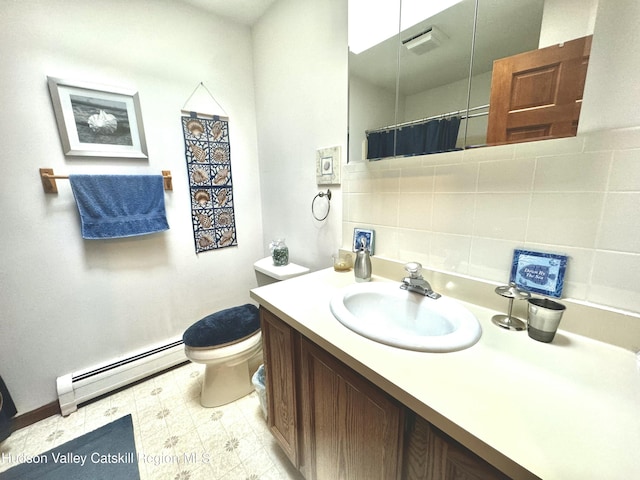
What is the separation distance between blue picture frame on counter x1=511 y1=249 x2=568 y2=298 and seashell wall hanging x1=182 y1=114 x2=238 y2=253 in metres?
1.70

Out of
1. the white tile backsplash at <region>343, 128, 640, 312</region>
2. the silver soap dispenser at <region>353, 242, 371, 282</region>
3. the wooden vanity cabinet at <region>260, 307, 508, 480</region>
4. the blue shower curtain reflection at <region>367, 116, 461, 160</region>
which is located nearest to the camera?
the wooden vanity cabinet at <region>260, 307, 508, 480</region>

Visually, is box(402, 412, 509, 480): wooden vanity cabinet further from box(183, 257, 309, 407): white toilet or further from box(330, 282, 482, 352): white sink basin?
box(183, 257, 309, 407): white toilet

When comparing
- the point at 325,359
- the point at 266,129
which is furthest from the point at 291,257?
the point at 325,359

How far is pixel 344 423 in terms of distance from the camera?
0.70m

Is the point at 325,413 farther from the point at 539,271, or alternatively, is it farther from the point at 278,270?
the point at 278,270

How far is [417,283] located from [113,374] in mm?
1806

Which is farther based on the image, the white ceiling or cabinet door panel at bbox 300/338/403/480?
the white ceiling

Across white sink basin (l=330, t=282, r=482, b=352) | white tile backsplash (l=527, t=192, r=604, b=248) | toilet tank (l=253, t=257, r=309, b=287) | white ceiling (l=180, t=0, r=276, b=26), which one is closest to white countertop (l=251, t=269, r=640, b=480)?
white sink basin (l=330, t=282, r=482, b=352)

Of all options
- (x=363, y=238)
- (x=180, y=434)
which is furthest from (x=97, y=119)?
(x=180, y=434)

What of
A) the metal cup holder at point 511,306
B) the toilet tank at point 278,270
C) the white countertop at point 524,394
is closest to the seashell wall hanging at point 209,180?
the toilet tank at point 278,270

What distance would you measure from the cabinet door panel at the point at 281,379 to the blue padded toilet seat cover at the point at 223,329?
383 mm

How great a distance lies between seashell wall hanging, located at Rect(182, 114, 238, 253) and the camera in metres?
1.62

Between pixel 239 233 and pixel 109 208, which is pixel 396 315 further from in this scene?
pixel 109 208

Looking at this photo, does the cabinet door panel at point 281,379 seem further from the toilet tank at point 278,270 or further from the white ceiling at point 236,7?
the white ceiling at point 236,7
